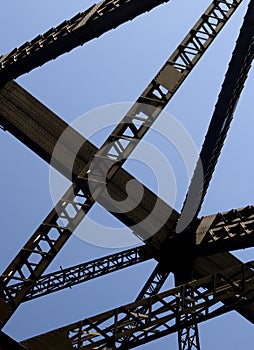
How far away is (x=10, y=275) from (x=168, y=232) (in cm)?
1068

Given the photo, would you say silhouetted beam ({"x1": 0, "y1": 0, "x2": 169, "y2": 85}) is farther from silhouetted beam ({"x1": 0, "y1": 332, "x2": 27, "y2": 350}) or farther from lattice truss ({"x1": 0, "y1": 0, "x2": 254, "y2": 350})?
silhouetted beam ({"x1": 0, "y1": 332, "x2": 27, "y2": 350})

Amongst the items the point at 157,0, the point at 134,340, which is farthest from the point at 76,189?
the point at 157,0

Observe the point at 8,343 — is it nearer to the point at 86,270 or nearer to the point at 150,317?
the point at 150,317

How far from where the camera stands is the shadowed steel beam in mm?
18141

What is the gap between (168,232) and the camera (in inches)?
1089

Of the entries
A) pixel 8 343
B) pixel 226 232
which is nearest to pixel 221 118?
pixel 226 232

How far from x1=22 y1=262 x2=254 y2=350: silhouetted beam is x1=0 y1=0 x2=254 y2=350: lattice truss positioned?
0.10ft

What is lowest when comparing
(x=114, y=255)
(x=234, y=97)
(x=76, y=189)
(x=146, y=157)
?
(x=76, y=189)

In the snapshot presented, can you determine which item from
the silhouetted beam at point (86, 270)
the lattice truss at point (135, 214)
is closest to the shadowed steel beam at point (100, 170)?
the lattice truss at point (135, 214)

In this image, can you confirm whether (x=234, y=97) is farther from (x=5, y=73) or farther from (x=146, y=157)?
(x=146, y=157)

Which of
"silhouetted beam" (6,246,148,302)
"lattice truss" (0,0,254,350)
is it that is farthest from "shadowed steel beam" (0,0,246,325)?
"silhouetted beam" (6,246,148,302)

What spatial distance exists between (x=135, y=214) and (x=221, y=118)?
5.82 m

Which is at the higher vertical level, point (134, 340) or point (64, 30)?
point (64, 30)

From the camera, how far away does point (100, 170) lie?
19719mm
